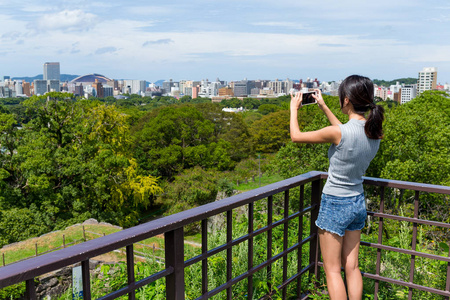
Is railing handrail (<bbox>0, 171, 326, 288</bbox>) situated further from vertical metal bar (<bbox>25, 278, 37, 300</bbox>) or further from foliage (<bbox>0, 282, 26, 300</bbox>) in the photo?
foliage (<bbox>0, 282, 26, 300</bbox>)

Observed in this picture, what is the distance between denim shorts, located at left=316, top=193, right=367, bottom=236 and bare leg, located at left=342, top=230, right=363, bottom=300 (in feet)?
0.41

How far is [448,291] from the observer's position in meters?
2.61

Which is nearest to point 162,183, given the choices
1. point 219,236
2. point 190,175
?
point 190,175

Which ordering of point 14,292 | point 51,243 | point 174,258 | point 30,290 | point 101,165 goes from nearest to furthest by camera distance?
1. point 30,290
2. point 174,258
3. point 14,292
4. point 51,243
5. point 101,165

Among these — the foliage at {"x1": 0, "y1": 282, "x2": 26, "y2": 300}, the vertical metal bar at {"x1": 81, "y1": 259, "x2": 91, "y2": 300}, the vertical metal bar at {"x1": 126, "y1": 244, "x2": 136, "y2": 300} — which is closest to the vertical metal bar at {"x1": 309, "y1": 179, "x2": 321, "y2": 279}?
the vertical metal bar at {"x1": 126, "y1": 244, "x2": 136, "y2": 300}

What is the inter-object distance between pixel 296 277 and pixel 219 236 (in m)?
1.08

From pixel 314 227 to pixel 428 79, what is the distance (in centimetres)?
14369

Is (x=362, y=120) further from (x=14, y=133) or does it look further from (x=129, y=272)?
(x=14, y=133)

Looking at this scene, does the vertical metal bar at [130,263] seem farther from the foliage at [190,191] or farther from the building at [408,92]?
the building at [408,92]

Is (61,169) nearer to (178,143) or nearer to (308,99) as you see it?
(178,143)

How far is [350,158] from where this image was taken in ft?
7.49

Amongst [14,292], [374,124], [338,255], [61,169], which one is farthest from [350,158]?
[61,169]

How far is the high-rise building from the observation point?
129 m

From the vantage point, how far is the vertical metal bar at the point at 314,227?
9.95 ft
